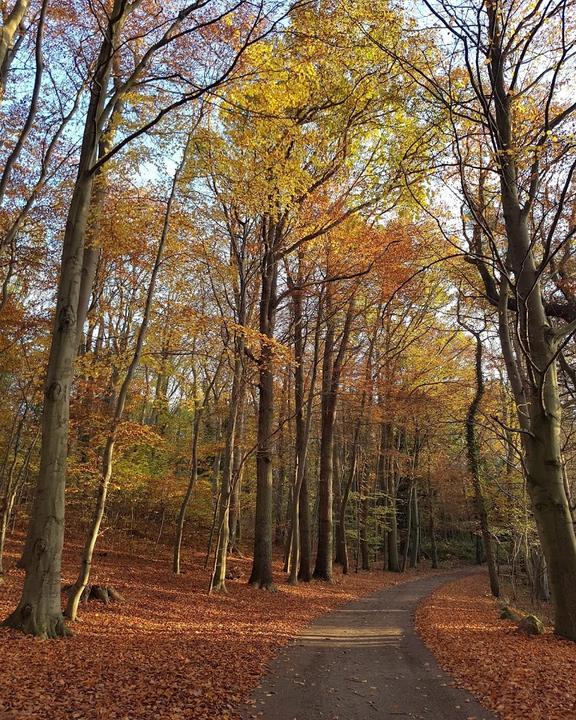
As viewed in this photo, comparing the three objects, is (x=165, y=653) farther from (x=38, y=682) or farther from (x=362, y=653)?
(x=362, y=653)

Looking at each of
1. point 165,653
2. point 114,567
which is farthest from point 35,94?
point 114,567

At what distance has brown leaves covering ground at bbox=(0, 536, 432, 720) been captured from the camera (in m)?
4.13

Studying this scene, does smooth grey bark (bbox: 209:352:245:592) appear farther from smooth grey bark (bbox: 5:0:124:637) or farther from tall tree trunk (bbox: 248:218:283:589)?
smooth grey bark (bbox: 5:0:124:637)

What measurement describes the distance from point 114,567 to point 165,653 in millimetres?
9307

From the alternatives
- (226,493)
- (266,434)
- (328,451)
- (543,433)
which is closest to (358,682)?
(543,433)

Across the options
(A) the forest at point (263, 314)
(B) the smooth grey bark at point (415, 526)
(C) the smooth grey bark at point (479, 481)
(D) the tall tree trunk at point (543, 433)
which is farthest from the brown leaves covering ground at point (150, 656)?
(B) the smooth grey bark at point (415, 526)

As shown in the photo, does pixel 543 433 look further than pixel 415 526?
No

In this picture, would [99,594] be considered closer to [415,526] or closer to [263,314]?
[263,314]

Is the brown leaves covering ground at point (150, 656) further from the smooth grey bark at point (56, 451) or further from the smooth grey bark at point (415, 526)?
the smooth grey bark at point (415, 526)

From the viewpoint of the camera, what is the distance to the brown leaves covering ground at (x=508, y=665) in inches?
181

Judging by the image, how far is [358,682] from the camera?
17.9 feet

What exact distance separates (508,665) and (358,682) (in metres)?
1.92

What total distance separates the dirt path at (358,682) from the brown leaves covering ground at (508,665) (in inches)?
9.3

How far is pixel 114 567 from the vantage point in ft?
46.2
